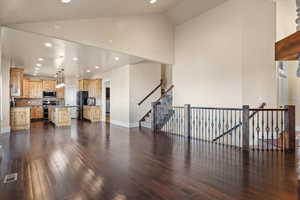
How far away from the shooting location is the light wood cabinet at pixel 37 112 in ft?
36.3

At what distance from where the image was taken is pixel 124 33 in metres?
5.40

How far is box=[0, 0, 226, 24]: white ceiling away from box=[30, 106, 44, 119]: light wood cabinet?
8.95m

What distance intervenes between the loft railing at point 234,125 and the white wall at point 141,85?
1.30m

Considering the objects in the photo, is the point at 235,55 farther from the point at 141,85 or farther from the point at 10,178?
the point at 10,178

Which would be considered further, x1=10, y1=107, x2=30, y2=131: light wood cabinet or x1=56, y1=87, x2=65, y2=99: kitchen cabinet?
x1=56, y1=87, x2=65, y2=99: kitchen cabinet

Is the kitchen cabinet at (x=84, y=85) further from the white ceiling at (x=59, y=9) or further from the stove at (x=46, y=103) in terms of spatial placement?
the white ceiling at (x=59, y=9)

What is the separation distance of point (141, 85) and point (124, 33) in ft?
10.5

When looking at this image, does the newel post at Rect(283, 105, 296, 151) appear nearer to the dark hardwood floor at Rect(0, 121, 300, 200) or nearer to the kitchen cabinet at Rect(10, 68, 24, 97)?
the dark hardwood floor at Rect(0, 121, 300, 200)

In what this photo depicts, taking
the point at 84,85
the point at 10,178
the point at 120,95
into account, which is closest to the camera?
the point at 10,178

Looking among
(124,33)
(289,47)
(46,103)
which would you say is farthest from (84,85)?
(289,47)

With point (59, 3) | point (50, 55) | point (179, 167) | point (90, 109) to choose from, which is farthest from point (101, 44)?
point (90, 109)

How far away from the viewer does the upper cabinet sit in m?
10.6

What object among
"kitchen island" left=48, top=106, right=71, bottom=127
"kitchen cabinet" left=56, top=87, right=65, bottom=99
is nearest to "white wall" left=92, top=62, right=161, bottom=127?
"kitchen island" left=48, top=106, right=71, bottom=127

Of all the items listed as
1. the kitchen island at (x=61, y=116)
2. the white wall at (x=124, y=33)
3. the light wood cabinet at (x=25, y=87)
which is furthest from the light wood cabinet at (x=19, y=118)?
the white wall at (x=124, y=33)
